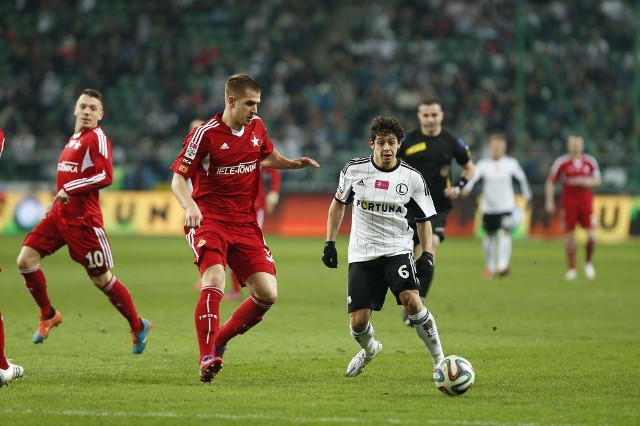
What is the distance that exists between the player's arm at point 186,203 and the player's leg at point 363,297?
1320 mm

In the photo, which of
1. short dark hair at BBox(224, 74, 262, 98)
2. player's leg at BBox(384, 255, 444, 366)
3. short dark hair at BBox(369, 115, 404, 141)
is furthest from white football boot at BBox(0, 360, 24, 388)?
short dark hair at BBox(369, 115, 404, 141)

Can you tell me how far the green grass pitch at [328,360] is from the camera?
7359mm

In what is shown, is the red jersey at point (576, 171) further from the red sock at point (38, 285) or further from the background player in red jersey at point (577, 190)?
the red sock at point (38, 285)

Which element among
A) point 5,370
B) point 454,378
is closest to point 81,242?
point 5,370

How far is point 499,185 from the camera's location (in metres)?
20.3

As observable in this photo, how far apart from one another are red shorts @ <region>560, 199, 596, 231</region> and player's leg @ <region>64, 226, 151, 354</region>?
11.3 meters

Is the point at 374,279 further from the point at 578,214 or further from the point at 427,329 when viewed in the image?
the point at 578,214

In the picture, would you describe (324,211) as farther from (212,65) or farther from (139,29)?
(139,29)

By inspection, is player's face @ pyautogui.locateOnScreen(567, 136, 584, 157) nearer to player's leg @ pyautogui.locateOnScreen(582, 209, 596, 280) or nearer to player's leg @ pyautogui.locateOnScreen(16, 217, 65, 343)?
player's leg @ pyautogui.locateOnScreen(582, 209, 596, 280)

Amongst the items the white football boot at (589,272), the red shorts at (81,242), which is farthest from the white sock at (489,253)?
the red shorts at (81,242)

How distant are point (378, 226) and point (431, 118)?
14.5ft

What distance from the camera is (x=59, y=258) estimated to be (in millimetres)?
24531

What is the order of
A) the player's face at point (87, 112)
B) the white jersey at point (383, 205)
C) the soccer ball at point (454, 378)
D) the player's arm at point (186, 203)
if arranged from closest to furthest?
the soccer ball at point (454, 378)
the player's arm at point (186, 203)
the white jersey at point (383, 205)
the player's face at point (87, 112)

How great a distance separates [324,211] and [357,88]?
549 cm
